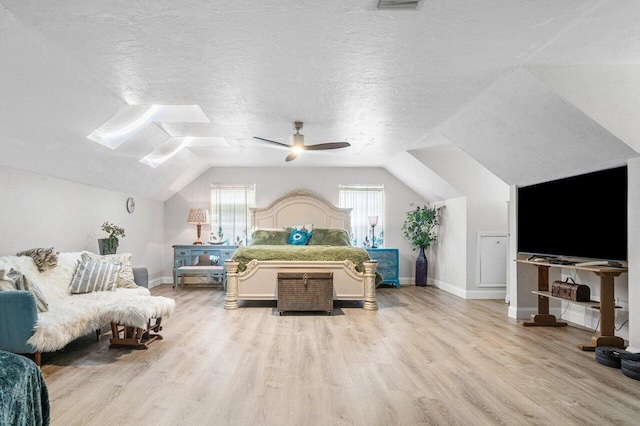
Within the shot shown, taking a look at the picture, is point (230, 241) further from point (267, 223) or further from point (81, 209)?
point (81, 209)

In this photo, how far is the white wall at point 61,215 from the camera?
13.3 ft

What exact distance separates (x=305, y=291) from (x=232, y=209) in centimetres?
350

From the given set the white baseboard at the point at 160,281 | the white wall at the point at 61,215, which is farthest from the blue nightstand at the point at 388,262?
the white wall at the point at 61,215

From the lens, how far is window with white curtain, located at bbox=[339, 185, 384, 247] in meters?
8.38

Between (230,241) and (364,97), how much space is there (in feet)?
16.4

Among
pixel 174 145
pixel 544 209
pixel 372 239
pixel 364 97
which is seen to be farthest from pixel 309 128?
pixel 372 239

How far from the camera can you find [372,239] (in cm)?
821

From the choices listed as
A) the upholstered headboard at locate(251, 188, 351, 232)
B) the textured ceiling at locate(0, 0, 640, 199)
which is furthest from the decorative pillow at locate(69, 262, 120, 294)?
the upholstered headboard at locate(251, 188, 351, 232)

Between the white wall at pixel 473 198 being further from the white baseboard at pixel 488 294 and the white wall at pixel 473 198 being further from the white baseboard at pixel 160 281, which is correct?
the white baseboard at pixel 160 281

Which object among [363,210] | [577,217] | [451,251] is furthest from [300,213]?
[577,217]

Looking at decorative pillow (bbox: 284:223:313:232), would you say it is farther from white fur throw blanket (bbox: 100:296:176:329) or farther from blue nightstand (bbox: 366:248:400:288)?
white fur throw blanket (bbox: 100:296:176:329)

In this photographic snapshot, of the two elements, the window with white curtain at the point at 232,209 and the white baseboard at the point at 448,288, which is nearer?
the white baseboard at the point at 448,288

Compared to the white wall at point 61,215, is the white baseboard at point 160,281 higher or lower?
lower

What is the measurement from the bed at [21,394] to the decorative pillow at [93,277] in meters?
2.62
